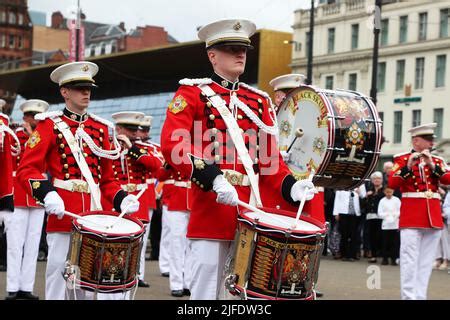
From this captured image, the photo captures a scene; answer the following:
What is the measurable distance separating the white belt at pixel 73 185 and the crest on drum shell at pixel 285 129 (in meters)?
2.25

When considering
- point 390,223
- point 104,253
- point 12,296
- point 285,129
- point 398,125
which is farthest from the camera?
point 398,125

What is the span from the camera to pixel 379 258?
875 inches

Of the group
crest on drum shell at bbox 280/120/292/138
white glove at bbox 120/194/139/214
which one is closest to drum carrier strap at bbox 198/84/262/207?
white glove at bbox 120/194/139/214

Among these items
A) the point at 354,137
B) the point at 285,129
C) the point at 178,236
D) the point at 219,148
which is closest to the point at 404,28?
the point at 178,236

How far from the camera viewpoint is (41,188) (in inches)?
317

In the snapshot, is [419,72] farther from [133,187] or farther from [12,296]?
[12,296]

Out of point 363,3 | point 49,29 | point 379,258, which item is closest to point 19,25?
point 49,29

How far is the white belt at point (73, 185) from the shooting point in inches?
336

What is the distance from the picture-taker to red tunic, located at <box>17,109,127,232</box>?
8406mm

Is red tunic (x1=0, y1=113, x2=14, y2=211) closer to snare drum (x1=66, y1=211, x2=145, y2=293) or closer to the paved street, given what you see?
snare drum (x1=66, y1=211, x2=145, y2=293)

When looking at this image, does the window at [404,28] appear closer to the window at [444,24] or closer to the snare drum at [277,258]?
the window at [444,24]

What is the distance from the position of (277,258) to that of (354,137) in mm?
3313

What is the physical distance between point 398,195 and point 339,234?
170 cm
